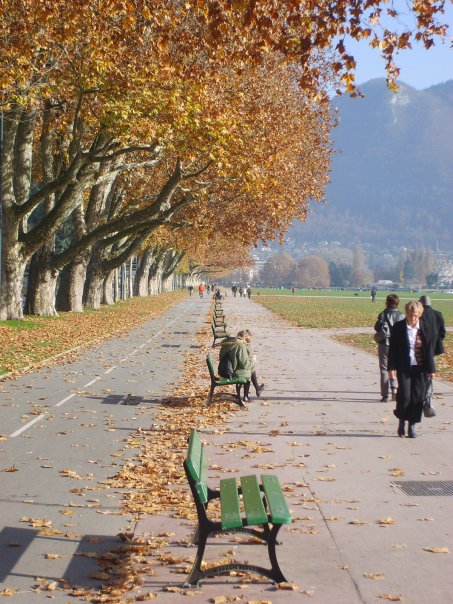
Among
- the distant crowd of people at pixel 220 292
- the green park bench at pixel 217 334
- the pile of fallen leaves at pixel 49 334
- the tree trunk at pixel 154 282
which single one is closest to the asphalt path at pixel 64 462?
the pile of fallen leaves at pixel 49 334

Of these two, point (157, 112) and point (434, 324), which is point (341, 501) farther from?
point (157, 112)

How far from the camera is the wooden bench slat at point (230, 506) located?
6.17m

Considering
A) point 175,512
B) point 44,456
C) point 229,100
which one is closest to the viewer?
point 175,512

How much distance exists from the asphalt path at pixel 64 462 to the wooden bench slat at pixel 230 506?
2.97 feet

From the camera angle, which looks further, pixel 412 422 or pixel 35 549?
pixel 412 422

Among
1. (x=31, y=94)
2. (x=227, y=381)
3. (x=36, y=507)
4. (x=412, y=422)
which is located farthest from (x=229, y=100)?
(x=36, y=507)

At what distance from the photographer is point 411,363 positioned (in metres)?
12.1

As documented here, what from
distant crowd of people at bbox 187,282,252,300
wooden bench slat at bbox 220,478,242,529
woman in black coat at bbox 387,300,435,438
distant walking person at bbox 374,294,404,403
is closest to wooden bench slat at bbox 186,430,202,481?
wooden bench slat at bbox 220,478,242,529

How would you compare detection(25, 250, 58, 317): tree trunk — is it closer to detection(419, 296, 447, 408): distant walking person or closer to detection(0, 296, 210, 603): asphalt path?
detection(0, 296, 210, 603): asphalt path

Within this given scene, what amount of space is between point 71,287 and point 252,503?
1549 inches

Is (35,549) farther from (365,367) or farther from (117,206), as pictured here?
(117,206)

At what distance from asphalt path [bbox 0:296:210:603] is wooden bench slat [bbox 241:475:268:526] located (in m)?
1.06

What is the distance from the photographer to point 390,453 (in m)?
11.0

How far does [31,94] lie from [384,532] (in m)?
17.6
